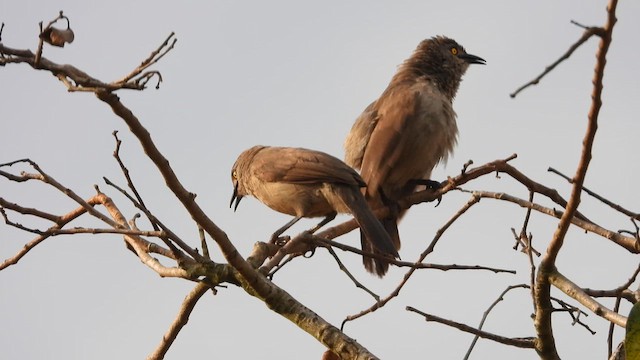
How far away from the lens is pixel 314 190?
22.7 feet

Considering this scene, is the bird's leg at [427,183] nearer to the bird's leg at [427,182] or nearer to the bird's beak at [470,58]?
the bird's leg at [427,182]

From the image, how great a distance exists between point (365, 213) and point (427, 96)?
5.63 feet

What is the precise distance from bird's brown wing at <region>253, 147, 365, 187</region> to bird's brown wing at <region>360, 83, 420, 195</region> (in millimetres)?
403

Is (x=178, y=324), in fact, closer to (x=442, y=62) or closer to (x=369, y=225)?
(x=369, y=225)

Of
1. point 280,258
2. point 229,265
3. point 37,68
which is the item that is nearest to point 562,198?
point 280,258

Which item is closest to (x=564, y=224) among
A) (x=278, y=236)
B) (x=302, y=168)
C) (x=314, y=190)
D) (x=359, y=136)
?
(x=278, y=236)

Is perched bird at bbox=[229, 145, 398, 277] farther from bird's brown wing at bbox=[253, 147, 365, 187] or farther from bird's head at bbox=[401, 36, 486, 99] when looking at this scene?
bird's head at bbox=[401, 36, 486, 99]

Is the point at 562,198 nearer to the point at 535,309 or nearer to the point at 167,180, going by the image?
the point at 535,309

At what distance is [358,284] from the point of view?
14.3ft

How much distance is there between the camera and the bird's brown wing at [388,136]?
7.30 meters

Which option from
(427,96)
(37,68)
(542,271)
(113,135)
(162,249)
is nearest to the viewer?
(37,68)

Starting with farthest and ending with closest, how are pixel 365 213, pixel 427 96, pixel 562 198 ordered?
pixel 427 96
pixel 365 213
pixel 562 198

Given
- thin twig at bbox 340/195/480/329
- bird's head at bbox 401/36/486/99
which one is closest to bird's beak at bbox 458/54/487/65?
bird's head at bbox 401/36/486/99

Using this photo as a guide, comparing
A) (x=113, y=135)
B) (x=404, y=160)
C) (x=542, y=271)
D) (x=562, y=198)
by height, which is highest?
(x=404, y=160)
